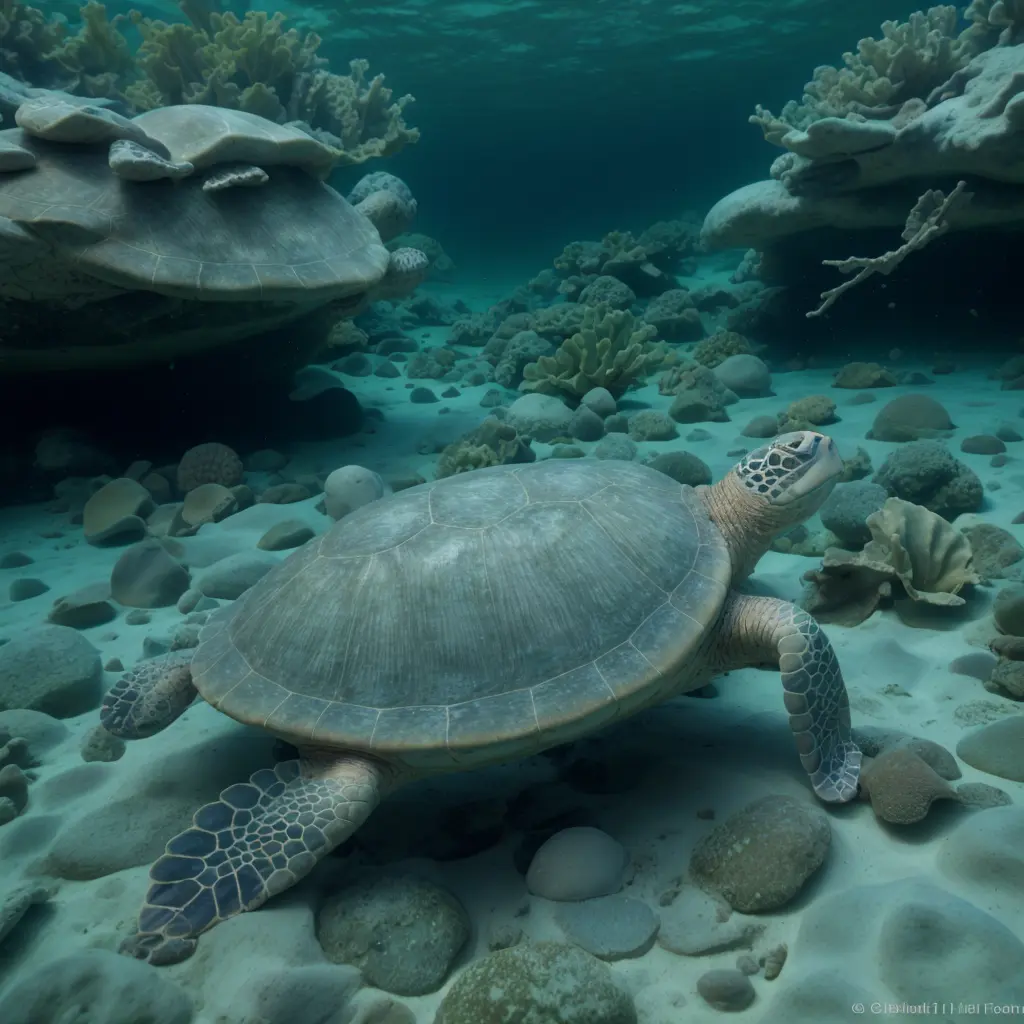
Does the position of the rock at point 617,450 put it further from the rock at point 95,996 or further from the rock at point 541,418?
the rock at point 95,996

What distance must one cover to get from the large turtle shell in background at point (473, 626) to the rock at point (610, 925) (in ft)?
1.60

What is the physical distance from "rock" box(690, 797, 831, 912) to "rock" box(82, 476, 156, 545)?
174 inches

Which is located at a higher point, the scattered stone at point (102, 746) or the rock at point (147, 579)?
the scattered stone at point (102, 746)

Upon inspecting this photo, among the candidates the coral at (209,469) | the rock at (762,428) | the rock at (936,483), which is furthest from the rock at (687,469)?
the coral at (209,469)

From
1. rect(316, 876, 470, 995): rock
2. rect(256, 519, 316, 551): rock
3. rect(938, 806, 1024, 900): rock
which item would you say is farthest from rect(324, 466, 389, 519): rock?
rect(938, 806, 1024, 900): rock

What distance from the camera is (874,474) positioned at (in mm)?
4551

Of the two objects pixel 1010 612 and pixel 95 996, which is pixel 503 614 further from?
pixel 1010 612

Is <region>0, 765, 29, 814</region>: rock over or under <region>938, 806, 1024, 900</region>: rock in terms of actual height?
under

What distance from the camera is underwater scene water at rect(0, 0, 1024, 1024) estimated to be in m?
1.92

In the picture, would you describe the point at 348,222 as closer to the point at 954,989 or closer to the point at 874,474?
the point at 874,474

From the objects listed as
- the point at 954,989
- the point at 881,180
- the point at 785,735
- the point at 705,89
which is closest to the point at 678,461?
the point at 785,735

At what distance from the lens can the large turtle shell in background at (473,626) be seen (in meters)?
2.21

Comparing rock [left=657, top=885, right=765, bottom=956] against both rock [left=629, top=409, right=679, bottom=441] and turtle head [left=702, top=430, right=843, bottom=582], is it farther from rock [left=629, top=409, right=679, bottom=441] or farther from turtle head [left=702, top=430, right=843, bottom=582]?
rock [left=629, top=409, right=679, bottom=441]

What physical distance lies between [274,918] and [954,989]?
1.81 metres
